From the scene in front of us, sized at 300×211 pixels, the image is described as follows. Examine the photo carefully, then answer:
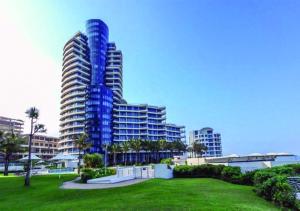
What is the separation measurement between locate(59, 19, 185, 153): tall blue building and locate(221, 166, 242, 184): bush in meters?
79.4

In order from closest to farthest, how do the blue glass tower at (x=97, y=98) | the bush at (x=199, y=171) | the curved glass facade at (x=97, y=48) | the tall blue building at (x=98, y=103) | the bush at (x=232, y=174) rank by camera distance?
the bush at (x=232, y=174) → the bush at (x=199, y=171) → the blue glass tower at (x=97, y=98) → the tall blue building at (x=98, y=103) → the curved glass facade at (x=97, y=48)

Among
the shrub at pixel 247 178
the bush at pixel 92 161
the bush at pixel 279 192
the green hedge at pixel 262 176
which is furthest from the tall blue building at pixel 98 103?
the bush at pixel 279 192

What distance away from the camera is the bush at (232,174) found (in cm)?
2592

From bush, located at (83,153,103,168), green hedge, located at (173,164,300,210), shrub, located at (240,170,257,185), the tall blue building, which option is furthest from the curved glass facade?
shrub, located at (240,170,257,185)

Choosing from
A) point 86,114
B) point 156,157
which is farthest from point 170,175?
point 156,157

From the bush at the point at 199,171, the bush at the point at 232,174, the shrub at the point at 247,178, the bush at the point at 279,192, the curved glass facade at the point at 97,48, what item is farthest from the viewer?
the curved glass facade at the point at 97,48

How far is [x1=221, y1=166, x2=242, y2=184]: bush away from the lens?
2592 centimetres

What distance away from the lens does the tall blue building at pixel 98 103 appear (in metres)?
104

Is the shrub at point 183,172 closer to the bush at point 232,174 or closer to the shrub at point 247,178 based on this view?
the bush at point 232,174

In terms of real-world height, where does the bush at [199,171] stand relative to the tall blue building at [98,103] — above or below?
below

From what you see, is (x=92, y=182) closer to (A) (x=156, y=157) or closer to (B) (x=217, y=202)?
(B) (x=217, y=202)

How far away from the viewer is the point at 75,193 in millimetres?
19562

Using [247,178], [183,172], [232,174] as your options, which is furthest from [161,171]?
[247,178]

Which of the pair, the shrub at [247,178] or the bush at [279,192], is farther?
the shrub at [247,178]
